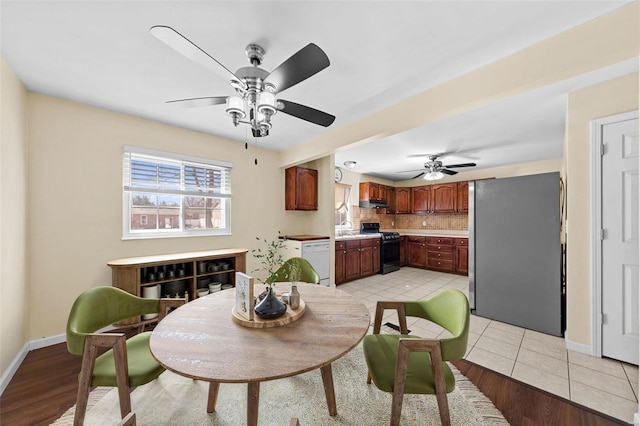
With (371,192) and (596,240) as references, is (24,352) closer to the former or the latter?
(596,240)

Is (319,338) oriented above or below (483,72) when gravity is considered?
below

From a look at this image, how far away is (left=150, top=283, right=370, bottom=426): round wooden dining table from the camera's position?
38.6 inches

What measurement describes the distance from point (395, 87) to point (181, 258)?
9.81 feet

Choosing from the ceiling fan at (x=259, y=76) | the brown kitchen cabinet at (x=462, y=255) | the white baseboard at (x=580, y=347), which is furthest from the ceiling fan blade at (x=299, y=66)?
the brown kitchen cabinet at (x=462, y=255)

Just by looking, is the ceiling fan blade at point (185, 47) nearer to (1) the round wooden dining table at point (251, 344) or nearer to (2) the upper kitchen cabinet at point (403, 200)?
(1) the round wooden dining table at point (251, 344)

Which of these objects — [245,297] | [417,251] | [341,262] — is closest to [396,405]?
[245,297]

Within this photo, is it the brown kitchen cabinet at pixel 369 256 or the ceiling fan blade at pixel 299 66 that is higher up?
the ceiling fan blade at pixel 299 66

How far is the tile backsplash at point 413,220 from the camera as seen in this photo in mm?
6238

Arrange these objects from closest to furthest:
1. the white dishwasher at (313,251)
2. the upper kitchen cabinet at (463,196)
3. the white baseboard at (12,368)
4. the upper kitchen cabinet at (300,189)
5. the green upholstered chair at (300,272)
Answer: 1. the white baseboard at (12,368)
2. the green upholstered chair at (300,272)
3. the white dishwasher at (313,251)
4. the upper kitchen cabinet at (300,189)
5. the upper kitchen cabinet at (463,196)

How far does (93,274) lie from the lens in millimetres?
2701

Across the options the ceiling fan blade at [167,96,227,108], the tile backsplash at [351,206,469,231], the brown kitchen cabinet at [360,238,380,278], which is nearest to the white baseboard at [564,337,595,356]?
the brown kitchen cabinet at [360,238,380,278]

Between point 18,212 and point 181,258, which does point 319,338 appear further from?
point 18,212

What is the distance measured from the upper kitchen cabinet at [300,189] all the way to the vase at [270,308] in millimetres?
3035

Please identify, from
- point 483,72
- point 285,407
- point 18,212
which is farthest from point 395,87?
point 18,212
